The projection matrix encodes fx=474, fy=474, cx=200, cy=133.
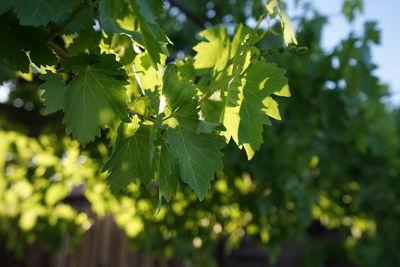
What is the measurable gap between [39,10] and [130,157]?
0.91ft

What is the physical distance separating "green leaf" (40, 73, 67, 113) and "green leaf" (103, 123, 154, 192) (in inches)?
4.3

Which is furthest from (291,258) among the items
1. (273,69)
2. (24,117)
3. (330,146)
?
(273,69)

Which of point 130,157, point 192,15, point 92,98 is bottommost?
point 192,15

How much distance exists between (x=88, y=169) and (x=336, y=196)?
6.76 feet

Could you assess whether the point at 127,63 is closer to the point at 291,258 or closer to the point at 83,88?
the point at 83,88

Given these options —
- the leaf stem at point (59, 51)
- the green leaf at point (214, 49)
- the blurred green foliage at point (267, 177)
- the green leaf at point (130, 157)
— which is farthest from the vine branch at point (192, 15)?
the green leaf at point (130, 157)

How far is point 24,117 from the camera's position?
2.87 metres

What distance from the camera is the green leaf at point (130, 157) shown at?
81 cm

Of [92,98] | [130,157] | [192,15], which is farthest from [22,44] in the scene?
[192,15]

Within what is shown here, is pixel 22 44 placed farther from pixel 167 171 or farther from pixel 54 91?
pixel 167 171

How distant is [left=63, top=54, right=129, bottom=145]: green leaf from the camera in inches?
30.7

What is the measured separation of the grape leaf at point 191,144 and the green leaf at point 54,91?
18 centimetres

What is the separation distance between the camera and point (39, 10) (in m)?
0.70

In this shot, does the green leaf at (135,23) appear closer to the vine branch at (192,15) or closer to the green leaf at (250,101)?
the green leaf at (250,101)
